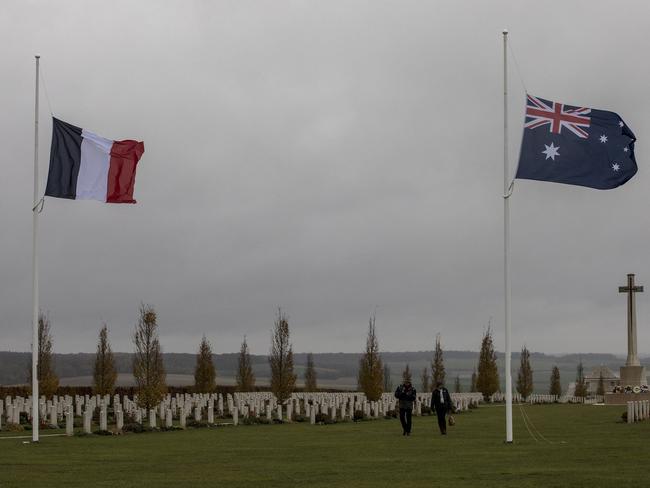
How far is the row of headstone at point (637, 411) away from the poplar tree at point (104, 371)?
2596 centimetres

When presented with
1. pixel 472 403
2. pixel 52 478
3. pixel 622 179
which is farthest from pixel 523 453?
pixel 472 403

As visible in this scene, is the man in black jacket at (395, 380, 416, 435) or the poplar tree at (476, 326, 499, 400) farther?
the poplar tree at (476, 326, 499, 400)

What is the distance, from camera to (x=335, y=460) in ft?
71.3

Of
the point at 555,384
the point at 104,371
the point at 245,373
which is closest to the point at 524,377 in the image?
the point at 555,384

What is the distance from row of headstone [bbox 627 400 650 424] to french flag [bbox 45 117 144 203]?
1893 centimetres

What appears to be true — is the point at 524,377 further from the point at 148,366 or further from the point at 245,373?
the point at 148,366

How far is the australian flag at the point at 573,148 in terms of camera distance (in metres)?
25.7

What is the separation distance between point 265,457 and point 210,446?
171 inches

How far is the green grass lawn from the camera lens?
17.4m

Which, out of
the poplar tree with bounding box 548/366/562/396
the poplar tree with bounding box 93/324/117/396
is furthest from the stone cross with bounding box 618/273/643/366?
the poplar tree with bounding box 548/366/562/396

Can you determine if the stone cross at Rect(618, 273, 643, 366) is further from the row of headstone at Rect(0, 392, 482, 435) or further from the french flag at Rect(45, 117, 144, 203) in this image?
the french flag at Rect(45, 117, 144, 203)

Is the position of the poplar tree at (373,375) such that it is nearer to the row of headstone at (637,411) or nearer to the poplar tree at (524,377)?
the row of headstone at (637,411)

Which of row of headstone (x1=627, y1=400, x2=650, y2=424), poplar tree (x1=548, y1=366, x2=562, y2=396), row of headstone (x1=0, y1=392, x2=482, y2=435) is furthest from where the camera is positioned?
poplar tree (x1=548, y1=366, x2=562, y2=396)

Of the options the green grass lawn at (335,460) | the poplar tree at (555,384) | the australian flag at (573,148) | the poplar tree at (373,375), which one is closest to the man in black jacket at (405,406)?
the green grass lawn at (335,460)
